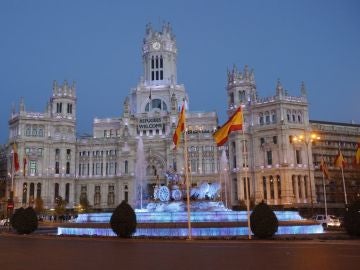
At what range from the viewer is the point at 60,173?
400ft

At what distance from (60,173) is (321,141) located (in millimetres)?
72350

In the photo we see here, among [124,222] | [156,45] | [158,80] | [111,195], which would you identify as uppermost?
[156,45]

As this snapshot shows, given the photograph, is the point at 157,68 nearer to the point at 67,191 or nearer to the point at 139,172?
the point at 139,172

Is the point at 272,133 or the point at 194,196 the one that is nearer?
the point at 194,196

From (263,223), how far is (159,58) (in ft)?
374

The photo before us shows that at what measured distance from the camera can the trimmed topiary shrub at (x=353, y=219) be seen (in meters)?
34.5

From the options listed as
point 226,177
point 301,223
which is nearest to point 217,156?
point 226,177

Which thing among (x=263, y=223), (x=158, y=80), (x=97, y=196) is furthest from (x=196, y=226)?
(x=158, y=80)

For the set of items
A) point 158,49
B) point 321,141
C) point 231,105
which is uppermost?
point 158,49

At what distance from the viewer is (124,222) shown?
37.0 m

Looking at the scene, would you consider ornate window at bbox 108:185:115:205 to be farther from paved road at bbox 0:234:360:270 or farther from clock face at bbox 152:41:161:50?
paved road at bbox 0:234:360:270

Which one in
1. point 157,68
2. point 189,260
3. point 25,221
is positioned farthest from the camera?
point 157,68

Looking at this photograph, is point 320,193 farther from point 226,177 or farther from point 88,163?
point 88,163

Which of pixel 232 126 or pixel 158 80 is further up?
pixel 158 80
